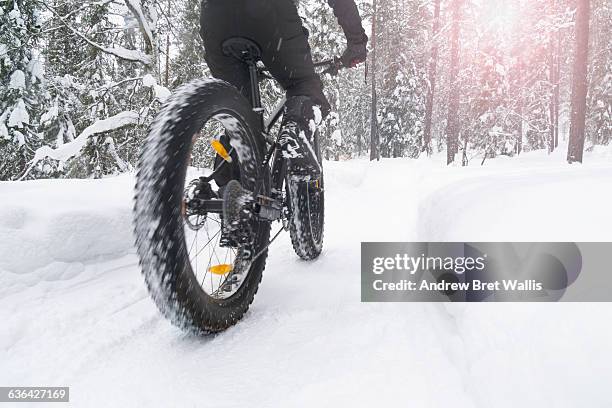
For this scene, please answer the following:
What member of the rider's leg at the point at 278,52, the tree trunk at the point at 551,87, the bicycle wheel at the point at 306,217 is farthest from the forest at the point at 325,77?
the rider's leg at the point at 278,52

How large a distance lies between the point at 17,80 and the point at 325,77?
526 inches

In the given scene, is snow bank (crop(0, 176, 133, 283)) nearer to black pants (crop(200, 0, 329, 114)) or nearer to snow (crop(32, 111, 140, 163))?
black pants (crop(200, 0, 329, 114))

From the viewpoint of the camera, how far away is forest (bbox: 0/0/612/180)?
877cm

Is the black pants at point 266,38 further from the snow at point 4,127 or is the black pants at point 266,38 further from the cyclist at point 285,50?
the snow at point 4,127

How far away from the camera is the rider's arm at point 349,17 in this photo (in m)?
2.63

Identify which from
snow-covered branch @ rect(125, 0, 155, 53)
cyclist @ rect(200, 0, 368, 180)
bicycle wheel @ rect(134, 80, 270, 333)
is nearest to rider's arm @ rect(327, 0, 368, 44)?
cyclist @ rect(200, 0, 368, 180)

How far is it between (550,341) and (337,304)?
1238 mm

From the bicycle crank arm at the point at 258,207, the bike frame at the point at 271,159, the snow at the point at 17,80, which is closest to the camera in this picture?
the bicycle crank arm at the point at 258,207

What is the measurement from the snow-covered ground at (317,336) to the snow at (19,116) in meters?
12.9

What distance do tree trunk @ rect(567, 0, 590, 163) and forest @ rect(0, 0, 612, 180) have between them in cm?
3

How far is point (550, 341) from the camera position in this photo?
1.06m

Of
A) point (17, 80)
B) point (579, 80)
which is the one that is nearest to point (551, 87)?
point (579, 80)

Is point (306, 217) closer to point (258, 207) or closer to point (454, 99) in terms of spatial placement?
point (258, 207)

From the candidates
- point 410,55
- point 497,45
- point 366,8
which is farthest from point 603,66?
point 366,8
